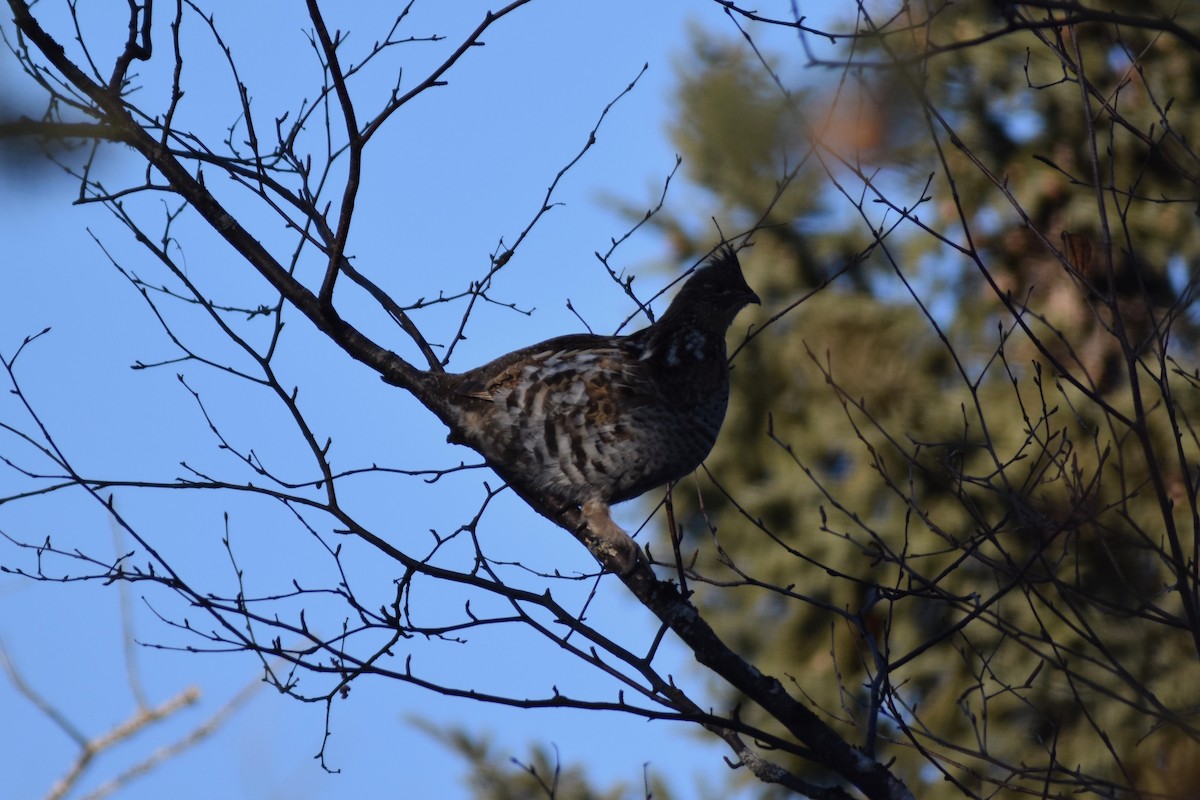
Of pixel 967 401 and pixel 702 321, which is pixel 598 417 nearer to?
pixel 702 321

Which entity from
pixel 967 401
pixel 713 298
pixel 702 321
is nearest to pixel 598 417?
pixel 702 321

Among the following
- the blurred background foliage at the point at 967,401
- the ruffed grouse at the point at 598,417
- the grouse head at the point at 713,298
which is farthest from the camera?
the blurred background foliage at the point at 967,401

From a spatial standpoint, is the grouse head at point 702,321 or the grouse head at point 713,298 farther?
the grouse head at point 713,298

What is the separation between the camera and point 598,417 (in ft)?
15.8

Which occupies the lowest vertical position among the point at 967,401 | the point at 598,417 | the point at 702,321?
the point at 598,417

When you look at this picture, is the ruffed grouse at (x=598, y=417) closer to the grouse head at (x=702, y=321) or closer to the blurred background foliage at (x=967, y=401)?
the grouse head at (x=702, y=321)

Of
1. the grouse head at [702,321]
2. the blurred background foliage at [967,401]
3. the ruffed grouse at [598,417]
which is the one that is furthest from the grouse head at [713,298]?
the blurred background foliage at [967,401]

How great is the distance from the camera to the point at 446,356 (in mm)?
5074

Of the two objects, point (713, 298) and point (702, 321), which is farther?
point (713, 298)

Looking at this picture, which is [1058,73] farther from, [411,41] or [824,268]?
[411,41]

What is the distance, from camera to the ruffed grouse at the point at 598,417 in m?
4.79

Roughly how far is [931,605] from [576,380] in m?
4.63

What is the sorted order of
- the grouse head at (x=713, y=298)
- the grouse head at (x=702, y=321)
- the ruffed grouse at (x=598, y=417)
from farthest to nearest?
the grouse head at (x=713, y=298) → the grouse head at (x=702, y=321) → the ruffed grouse at (x=598, y=417)

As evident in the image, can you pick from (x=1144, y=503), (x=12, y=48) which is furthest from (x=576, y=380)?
(x=1144, y=503)
